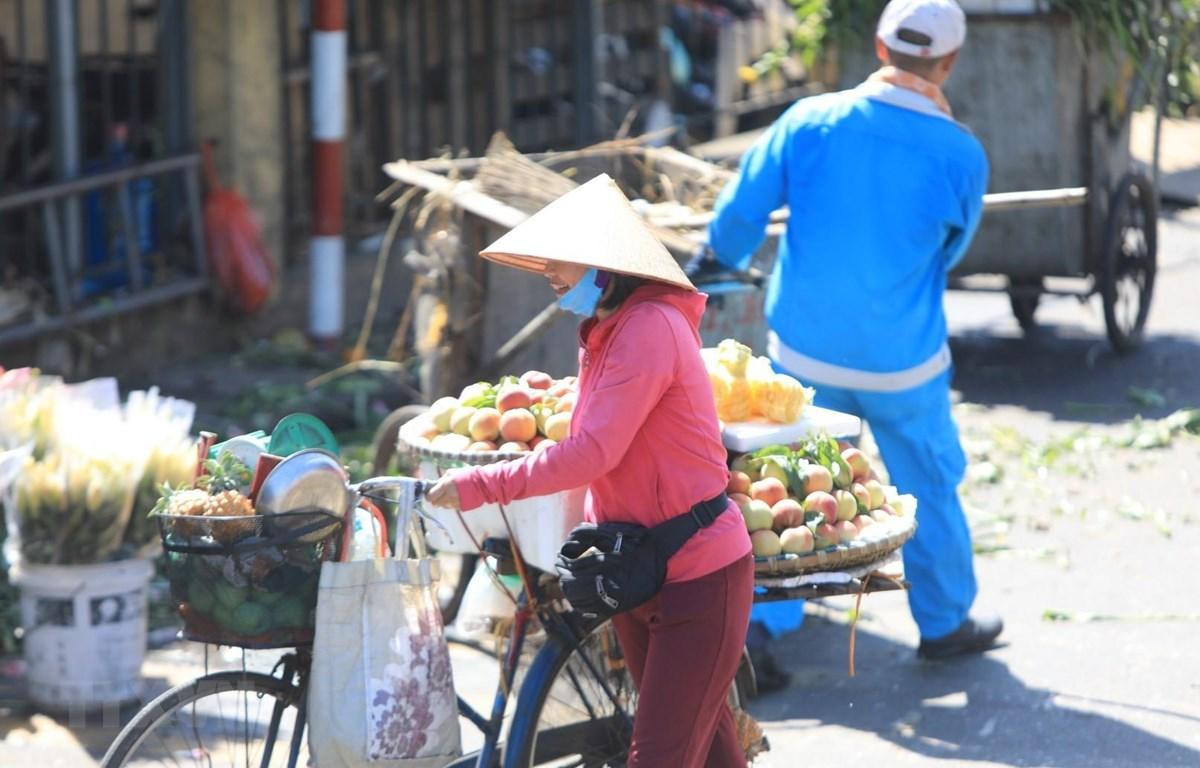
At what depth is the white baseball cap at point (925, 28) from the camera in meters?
5.34

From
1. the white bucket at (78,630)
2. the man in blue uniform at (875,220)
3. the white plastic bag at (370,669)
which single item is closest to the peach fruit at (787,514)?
the white plastic bag at (370,669)

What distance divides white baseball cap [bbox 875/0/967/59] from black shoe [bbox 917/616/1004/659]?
1.85 m

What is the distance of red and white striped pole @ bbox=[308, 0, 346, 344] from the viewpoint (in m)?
10.0

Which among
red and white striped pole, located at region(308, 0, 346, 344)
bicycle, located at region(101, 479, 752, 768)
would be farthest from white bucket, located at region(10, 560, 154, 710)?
red and white striped pole, located at region(308, 0, 346, 344)

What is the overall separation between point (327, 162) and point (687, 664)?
6835 mm

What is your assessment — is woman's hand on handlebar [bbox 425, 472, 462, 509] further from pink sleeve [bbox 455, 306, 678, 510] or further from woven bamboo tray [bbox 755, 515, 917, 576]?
woven bamboo tray [bbox 755, 515, 917, 576]

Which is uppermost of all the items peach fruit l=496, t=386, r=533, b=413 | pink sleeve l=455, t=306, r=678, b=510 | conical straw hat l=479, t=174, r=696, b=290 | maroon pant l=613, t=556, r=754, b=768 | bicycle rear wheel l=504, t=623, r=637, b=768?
conical straw hat l=479, t=174, r=696, b=290

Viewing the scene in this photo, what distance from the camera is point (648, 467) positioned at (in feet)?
12.2

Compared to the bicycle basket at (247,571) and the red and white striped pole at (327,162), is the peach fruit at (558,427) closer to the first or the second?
the bicycle basket at (247,571)

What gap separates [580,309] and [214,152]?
6.96 m

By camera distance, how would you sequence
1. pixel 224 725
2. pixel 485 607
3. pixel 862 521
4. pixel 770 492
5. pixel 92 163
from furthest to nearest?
pixel 92 163, pixel 485 607, pixel 862 521, pixel 770 492, pixel 224 725

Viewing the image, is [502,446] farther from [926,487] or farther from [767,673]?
[926,487]

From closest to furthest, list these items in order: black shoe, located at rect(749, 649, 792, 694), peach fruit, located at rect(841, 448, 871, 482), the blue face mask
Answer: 1. the blue face mask
2. peach fruit, located at rect(841, 448, 871, 482)
3. black shoe, located at rect(749, 649, 792, 694)

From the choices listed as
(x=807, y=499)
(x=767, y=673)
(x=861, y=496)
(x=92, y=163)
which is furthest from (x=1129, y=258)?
(x=807, y=499)
